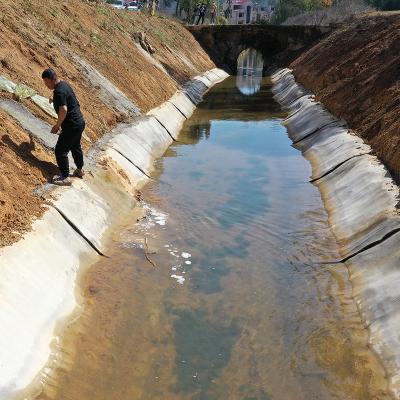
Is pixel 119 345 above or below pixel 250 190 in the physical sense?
above

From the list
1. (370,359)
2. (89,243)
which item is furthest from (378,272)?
(89,243)

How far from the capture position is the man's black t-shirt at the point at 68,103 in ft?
30.3

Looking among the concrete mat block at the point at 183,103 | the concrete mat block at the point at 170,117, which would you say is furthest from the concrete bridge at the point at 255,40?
the concrete mat block at the point at 170,117

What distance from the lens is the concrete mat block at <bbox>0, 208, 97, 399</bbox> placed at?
6000 mm

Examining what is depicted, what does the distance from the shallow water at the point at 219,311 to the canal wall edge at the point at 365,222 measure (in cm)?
23

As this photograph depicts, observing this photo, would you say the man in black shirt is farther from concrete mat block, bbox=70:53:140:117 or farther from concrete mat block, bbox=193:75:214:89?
concrete mat block, bbox=193:75:214:89

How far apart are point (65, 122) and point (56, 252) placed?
2796 mm

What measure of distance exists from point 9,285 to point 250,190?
27.7 feet

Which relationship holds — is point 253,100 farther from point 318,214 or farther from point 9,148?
point 9,148

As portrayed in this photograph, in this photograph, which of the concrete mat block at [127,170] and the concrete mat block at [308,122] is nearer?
the concrete mat block at [127,170]

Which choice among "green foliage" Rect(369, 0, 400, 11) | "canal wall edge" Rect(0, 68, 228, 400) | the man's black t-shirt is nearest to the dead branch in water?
"canal wall edge" Rect(0, 68, 228, 400)

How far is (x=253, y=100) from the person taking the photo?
32.8 m

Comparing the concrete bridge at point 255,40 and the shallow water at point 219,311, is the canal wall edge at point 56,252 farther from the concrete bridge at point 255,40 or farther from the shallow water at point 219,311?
the concrete bridge at point 255,40

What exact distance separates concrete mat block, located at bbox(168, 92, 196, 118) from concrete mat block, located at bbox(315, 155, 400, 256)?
475 inches
